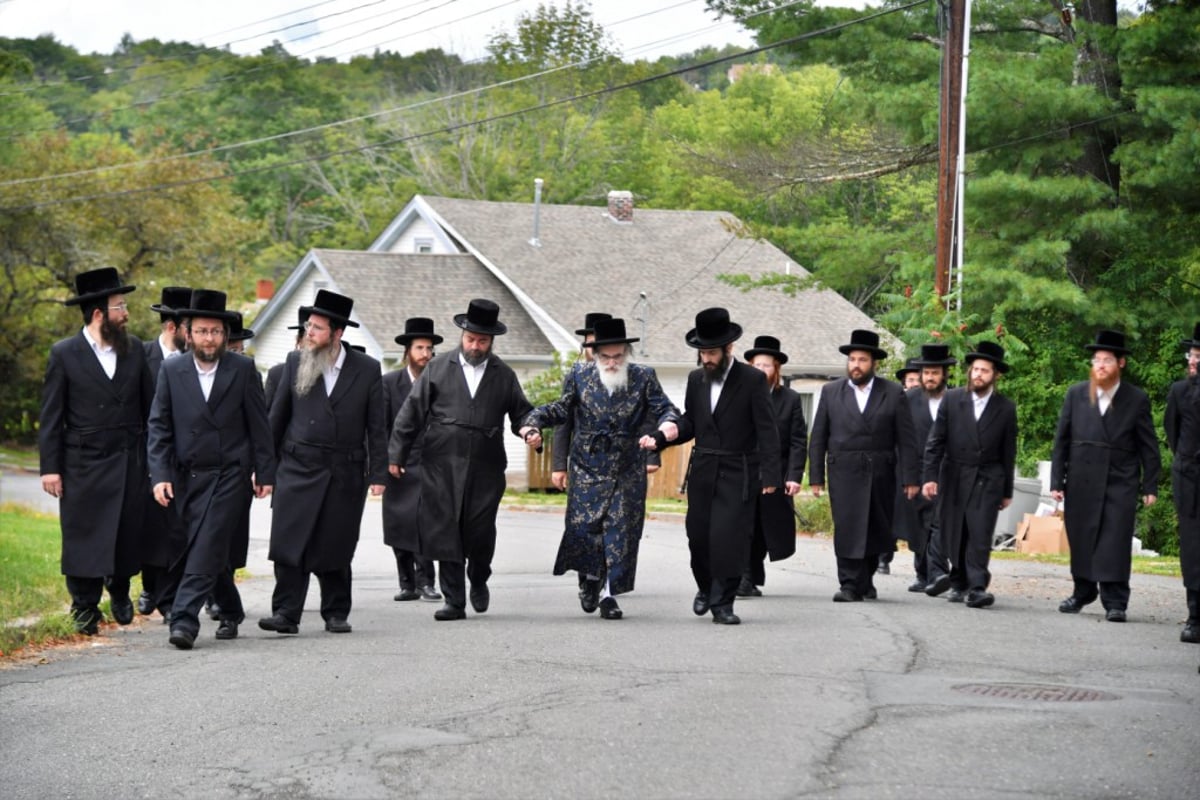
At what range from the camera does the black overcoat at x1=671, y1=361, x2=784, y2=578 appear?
45.2 feet

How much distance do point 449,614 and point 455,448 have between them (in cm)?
122

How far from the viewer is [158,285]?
178 feet

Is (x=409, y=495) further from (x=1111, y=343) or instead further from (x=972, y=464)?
(x=1111, y=343)

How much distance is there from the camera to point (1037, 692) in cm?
1021

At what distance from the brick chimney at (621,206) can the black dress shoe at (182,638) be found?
4117 cm

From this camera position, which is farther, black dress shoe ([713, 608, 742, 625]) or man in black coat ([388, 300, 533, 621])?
man in black coat ([388, 300, 533, 621])

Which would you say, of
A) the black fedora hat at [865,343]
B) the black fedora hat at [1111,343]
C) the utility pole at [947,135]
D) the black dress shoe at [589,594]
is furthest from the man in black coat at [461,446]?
the utility pole at [947,135]

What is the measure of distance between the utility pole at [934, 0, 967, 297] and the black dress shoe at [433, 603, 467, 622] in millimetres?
14001

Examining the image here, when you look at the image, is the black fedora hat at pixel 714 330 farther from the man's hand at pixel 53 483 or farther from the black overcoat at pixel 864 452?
the man's hand at pixel 53 483

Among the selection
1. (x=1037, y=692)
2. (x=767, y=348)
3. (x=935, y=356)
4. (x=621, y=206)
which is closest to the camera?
(x=1037, y=692)

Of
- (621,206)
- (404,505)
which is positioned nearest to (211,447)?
(404,505)

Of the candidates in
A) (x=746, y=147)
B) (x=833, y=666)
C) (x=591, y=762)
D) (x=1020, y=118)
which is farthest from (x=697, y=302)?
(x=591, y=762)

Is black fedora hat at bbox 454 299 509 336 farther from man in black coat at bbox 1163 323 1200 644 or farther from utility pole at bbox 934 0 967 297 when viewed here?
utility pole at bbox 934 0 967 297

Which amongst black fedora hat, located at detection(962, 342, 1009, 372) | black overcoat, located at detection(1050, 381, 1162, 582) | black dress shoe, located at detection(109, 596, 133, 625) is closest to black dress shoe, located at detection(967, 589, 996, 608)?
black overcoat, located at detection(1050, 381, 1162, 582)
